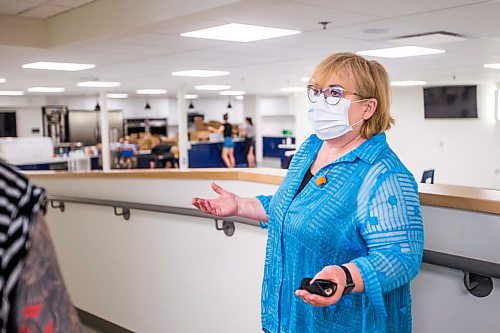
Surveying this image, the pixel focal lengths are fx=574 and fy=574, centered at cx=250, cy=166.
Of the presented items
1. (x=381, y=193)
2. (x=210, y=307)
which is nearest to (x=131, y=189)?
(x=210, y=307)

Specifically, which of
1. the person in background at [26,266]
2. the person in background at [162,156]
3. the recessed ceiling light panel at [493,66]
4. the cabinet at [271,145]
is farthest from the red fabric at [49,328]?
the cabinet at [271,145]

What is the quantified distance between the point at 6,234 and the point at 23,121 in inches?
765

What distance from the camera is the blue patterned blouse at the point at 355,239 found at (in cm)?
160

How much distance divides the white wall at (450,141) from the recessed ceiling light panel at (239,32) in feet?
35.0

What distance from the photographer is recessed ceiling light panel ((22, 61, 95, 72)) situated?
7764 mm

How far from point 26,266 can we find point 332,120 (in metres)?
1.16

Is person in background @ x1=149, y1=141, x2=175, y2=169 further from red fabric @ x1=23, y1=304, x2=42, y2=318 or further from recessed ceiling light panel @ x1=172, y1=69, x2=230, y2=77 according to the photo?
red fabric @ x1=23, y1=304, x2=42, y2=318

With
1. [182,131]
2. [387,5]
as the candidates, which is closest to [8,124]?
[182,131]

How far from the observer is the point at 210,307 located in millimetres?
3172

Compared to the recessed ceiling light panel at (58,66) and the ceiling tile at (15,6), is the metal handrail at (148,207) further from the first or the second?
the recessed ceiling light panel at (58,66)

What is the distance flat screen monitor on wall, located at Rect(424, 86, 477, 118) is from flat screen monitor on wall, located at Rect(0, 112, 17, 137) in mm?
12951

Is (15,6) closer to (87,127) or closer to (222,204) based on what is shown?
(222,204)

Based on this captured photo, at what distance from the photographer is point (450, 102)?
15156mm

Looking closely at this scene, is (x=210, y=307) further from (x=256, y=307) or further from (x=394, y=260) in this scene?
(x=394, y=260)
